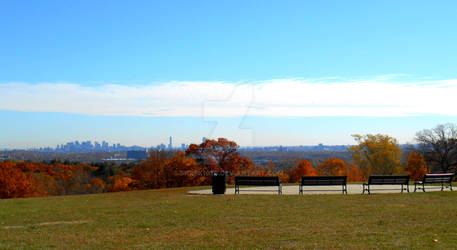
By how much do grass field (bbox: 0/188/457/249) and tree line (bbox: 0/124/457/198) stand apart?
24.7 meters

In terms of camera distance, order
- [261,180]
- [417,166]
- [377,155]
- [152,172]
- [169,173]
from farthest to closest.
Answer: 1. [377,155]
2. [417,166]
3. [152,172]
4. [169,173]
5. [261,180]

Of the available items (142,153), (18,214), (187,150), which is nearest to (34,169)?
(142,153)

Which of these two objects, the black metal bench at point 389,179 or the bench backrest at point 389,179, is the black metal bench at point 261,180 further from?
the bench backrest at point 389,179

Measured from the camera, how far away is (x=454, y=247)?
635 cm

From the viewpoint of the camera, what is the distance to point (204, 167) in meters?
44.4

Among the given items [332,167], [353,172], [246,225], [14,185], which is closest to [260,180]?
[246,225]

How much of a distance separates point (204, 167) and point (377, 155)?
25.4 meters

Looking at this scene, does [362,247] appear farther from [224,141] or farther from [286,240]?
[224,141]

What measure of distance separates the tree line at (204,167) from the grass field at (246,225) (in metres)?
24.7

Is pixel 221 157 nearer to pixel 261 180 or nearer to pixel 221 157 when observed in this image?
pixel 221 157

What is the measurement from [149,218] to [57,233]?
87.7 inches

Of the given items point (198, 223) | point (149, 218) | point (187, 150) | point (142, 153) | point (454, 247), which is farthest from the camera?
point (142, 153)

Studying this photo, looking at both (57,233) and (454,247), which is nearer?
(454,247)

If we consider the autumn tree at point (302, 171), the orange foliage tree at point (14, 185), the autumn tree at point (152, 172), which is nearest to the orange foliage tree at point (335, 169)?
the autumn tree at point (302, 171)
